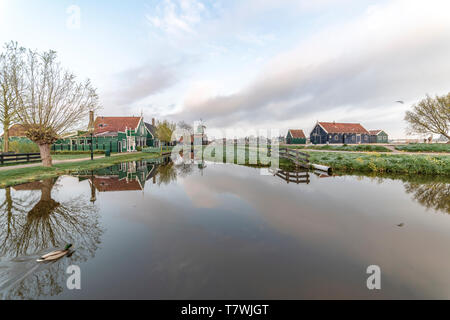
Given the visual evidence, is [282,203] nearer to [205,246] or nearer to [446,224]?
[205,246]

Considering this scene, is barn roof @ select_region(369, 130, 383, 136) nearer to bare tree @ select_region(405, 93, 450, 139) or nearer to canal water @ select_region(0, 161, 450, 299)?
bare tree @ select_region(405, 93, 450, 139)

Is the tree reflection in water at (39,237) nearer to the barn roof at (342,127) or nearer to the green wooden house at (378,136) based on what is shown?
the barn roof at (342,127)

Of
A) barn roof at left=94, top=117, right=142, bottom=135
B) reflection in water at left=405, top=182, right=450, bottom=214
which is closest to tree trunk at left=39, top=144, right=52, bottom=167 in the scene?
barn roof at left=94, top=117, right=142, bottom=135

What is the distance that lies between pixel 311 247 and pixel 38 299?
559 centimetres

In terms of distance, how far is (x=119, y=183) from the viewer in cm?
1155

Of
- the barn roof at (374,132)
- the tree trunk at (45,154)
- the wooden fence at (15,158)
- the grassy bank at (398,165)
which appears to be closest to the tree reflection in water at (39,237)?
the tree trunk at (45,154)

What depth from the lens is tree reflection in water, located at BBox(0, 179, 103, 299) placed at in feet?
10.7

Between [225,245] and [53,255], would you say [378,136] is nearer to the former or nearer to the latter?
[225,245]

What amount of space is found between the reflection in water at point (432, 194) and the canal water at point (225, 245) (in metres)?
0.12

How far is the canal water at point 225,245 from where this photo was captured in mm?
3242

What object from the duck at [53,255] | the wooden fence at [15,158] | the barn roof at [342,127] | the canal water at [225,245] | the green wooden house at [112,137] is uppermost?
the barn roof at [342,127]

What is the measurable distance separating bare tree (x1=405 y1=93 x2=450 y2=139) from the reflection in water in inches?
1376

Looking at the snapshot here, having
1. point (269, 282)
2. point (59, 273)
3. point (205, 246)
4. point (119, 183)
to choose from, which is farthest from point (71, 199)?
point (269, 282)

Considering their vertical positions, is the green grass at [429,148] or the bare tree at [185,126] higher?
the bare tree at [185,126]
